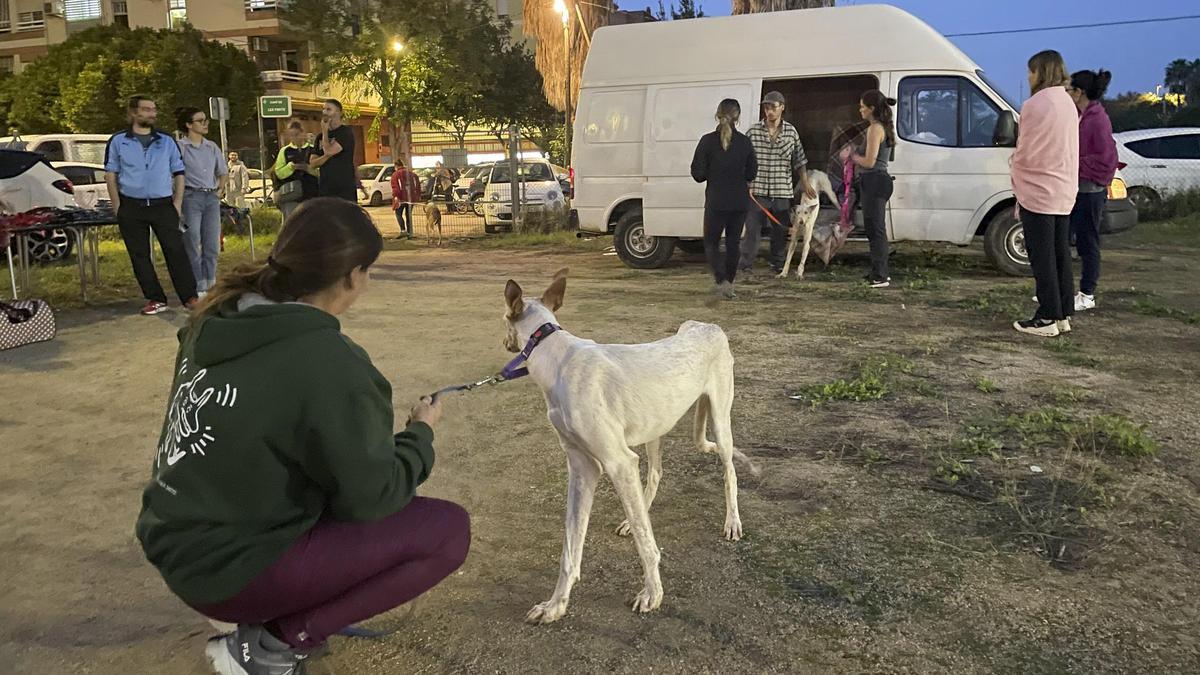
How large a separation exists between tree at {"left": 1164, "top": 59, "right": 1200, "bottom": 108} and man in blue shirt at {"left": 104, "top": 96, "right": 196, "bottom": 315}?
1774 inches

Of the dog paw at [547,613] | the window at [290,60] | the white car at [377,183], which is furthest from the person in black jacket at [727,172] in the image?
the window at [290,60]

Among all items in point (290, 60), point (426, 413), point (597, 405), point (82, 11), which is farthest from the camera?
point (290, 60)

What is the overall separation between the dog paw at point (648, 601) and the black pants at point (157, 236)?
20.7ft

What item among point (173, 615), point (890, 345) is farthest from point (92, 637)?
point (890, 345)

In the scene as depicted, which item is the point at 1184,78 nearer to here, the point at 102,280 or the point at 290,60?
the point at 290,60

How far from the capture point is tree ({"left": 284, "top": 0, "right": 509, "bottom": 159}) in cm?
3184

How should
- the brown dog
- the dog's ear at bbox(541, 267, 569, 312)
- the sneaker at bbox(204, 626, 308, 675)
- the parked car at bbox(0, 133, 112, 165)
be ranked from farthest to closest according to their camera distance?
the brown dog < the parked car at bbox(0, 133, 112, 165) < the dog's ear at bbox(541, 267, 569, 312) < the sneaker at bbox(204, 626, 308, 675)

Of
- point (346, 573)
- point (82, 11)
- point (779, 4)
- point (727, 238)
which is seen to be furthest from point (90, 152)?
point (82, 11)

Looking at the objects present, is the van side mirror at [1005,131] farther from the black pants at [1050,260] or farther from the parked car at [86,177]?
the parked car at [86,177]

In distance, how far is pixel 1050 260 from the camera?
6.31 metres

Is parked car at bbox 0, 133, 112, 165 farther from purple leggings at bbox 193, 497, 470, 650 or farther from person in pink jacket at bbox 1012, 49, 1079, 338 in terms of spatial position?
purple leggings at bbox 193, 497, 470, 650

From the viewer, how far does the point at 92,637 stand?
9.22 ft

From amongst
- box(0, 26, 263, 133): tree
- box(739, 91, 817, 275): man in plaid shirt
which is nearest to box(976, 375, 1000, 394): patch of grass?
box(739, 91, 817, 275): man in plaid shirt

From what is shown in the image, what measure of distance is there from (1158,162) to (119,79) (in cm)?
3362
